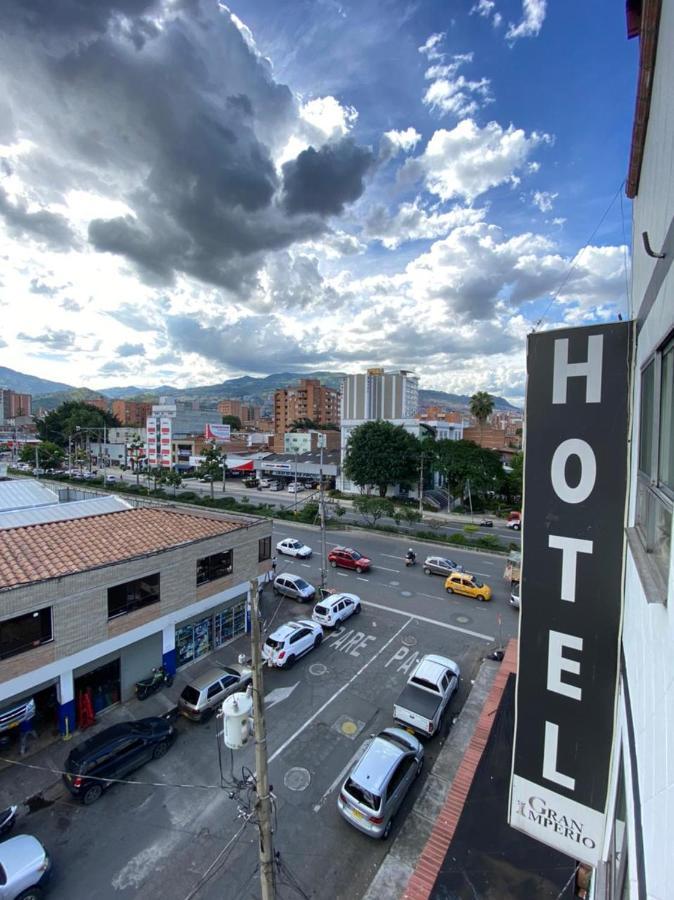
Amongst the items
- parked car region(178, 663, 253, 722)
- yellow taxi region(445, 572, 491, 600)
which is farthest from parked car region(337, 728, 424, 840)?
yellow taxi region(445, 572, 491, 600)

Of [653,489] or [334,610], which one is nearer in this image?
[653,489]

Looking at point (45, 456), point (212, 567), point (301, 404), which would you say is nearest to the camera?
point (212, 567)

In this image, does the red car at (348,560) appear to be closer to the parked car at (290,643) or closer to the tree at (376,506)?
the tree at (376,506)

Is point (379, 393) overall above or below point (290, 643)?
above

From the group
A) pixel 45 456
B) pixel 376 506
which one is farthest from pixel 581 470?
pixel 45 456

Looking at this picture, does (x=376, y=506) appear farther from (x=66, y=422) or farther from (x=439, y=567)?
(x=66, y=422)

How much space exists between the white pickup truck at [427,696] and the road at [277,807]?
0.61 metres

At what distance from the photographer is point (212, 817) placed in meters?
10.2

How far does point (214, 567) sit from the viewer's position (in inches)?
693

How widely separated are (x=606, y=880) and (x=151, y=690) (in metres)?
13.9

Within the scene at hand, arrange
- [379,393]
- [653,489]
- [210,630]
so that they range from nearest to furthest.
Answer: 1. [653,489]
2. [210,630]
3. [379,393]

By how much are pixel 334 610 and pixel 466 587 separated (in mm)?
8441

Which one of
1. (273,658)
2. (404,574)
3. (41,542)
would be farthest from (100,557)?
(404,574)

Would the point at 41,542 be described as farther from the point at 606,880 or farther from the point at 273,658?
the point at 606,880
